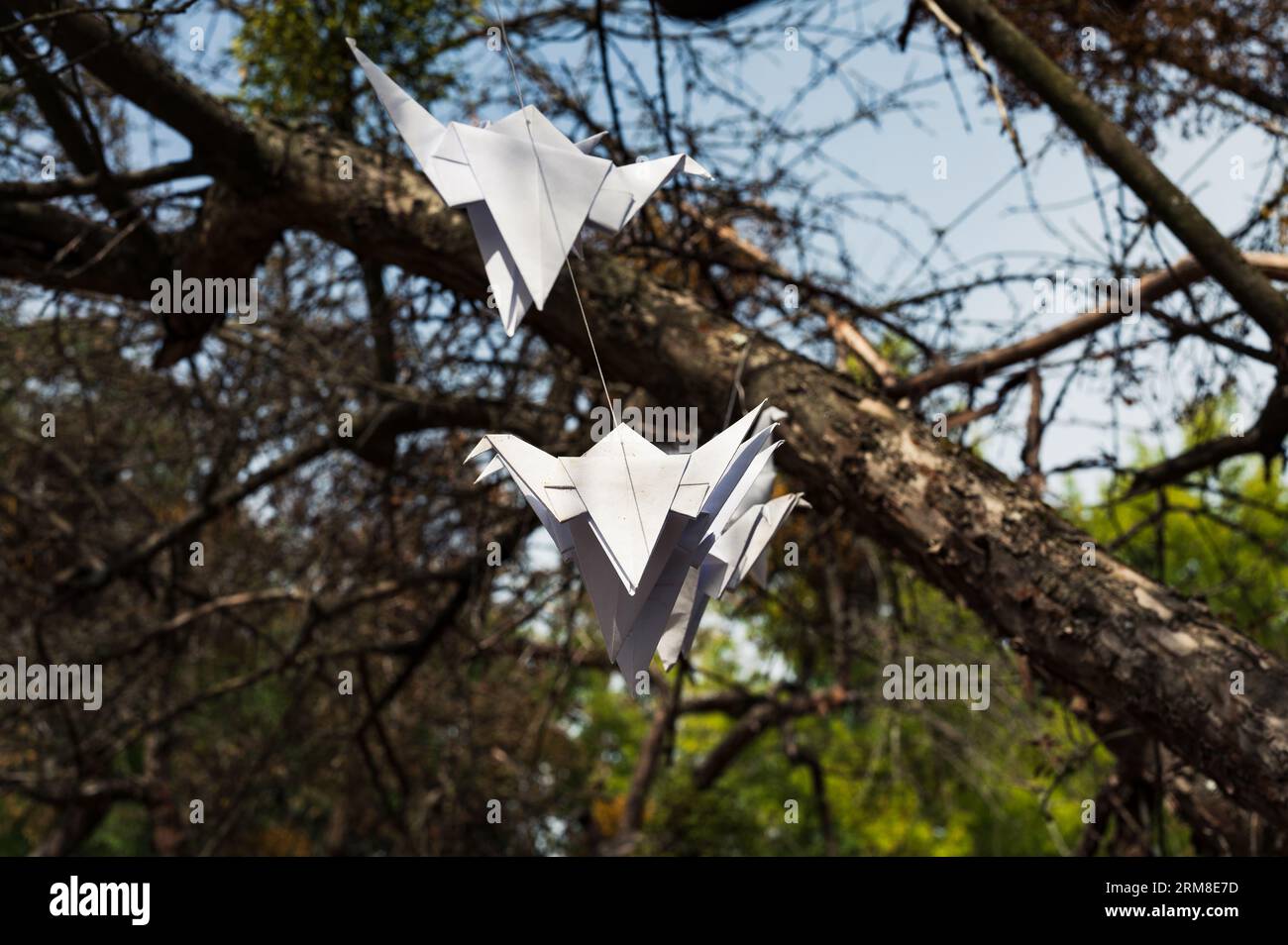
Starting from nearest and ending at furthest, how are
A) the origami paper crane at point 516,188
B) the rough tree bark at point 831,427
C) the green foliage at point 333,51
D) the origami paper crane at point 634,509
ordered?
1. the origami paper crane at point 634,509
2. the origami paper crane at point 516,188
3. the rough tree bark at point 831,427
4. the green foliage at point 333,51

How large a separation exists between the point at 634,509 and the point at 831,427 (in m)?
1.42

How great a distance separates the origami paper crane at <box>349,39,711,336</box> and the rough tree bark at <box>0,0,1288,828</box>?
1202 millimetres

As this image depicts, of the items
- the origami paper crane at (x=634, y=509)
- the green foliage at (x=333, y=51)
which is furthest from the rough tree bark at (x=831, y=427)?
the origami paper crane at (x=634, y=509)

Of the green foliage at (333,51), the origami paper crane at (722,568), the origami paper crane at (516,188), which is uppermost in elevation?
the green foliage at (333,51)

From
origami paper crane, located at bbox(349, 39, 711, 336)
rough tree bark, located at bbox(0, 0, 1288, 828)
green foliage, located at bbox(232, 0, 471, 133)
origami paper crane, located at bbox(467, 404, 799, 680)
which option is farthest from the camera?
green foliage, located at bbox(232, 0, 471, 133)

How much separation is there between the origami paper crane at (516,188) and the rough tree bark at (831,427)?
120 centimetres

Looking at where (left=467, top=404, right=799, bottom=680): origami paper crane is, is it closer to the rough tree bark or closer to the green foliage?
the rough tree bark

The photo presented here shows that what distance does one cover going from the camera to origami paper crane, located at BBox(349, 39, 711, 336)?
5.11ft

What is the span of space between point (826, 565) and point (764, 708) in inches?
78.3

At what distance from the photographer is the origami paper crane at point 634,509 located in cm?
139

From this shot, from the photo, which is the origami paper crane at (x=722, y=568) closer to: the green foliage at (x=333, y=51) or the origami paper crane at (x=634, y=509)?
the origami paper crane at (x=634, y=509)

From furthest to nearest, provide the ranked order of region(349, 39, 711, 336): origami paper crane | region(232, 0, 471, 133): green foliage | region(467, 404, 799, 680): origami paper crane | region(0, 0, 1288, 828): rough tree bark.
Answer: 1. region(232, 0, 471, 133): green foliage
2. region(0, 0, 1288, 828): rough tree bark
3. region(349, 39, 711, 336): origami paper crane
4. region(467, 404, 799, 680): origami paper crane

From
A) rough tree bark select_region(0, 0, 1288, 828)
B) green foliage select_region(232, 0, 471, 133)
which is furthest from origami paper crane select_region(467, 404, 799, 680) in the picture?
green foliage select_region(232, 0, 471, 133)
